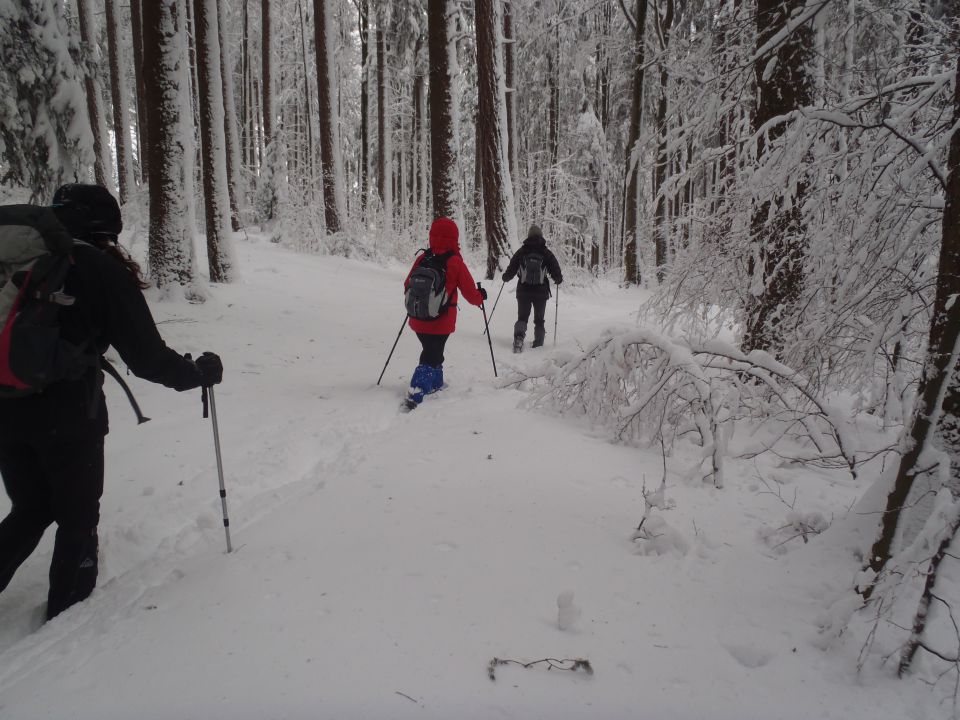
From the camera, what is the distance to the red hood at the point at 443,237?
5661 mm

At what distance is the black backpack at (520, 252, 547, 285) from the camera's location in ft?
27.5

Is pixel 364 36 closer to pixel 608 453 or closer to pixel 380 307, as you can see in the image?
pixel 380 307

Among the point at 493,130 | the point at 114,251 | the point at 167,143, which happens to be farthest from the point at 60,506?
the point at 493,130

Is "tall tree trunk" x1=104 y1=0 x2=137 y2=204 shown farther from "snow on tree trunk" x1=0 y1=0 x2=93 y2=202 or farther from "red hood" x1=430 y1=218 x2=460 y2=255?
"red hood" x1=430 y1=218 x2=460 y2=255

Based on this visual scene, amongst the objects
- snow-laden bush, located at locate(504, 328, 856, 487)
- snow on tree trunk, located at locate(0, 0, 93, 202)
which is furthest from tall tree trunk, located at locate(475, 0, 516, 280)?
snow-laden bush, located at locate(504, 328, 856, 487)

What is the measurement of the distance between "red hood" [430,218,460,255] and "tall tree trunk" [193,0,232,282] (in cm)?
574

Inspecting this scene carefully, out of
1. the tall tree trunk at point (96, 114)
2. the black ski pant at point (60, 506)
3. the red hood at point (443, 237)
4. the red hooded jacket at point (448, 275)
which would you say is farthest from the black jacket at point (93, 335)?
the tall tree trunk at point (96, 114)

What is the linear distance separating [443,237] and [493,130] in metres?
7.16

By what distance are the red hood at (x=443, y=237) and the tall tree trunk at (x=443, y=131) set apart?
228 inches

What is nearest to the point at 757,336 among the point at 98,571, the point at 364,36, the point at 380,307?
the point at 98,571

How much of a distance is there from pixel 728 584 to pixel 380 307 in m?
8.58

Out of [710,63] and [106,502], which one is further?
[710,63]

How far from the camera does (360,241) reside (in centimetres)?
1527

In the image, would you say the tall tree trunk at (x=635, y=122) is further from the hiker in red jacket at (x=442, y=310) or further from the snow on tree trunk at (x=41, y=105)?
the snow on tree trunk at (x=41, y=105)
